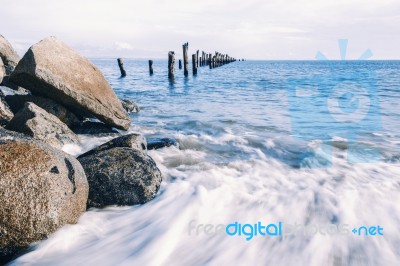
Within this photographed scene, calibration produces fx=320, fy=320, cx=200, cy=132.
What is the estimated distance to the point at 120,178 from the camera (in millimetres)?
4027

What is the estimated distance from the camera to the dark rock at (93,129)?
7.38 metres

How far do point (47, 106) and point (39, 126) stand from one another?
4.46 ft

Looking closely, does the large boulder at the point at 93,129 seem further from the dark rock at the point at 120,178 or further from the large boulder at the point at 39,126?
the dark rock at the point at 120,178

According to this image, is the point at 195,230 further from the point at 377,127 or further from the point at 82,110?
the point at 377,127

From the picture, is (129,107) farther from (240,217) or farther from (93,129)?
(240,217)

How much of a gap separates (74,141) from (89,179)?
270 cm

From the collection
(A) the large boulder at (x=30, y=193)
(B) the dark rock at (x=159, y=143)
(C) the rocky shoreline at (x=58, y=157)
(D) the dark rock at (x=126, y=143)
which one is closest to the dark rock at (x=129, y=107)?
(C) the rocky shoreline at (x=58, y=157)

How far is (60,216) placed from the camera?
10.4 ft

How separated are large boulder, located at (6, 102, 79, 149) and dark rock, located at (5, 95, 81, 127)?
31.9 inches

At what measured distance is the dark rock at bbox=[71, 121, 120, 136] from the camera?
738 cm

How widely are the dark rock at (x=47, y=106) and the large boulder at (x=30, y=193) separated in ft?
12.6
